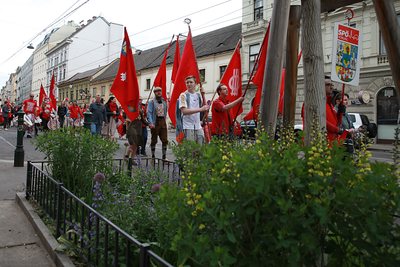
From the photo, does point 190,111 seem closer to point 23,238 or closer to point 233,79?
point 233,79

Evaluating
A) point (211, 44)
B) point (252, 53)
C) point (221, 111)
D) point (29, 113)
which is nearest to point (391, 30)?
→ point (221, 111)

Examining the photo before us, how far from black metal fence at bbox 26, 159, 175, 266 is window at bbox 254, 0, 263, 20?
27261 millimetres

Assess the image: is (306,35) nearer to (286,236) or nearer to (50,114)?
(286,236)

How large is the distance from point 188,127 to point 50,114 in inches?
507

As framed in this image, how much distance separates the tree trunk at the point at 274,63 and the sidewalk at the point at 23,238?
212 cm

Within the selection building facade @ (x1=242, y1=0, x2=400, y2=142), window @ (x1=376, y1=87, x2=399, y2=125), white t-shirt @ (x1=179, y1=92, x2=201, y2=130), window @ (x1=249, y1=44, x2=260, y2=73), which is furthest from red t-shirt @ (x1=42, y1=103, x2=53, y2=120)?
window @ (x1=376, y1=87, x2=399, y2=125)

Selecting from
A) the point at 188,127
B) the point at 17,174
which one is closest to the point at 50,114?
the point at 17,174

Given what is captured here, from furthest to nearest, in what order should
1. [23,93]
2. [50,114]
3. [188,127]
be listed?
[23,93] → [50,114] → [188,127]

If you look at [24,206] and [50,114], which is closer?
[24,206]

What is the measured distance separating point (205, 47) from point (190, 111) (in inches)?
1242

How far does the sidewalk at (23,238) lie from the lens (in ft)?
10.4

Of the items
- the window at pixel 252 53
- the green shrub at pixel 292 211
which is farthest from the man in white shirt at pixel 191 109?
the window at pixel 252 53

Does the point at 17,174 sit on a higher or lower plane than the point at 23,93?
lower

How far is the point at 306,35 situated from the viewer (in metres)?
3.33
